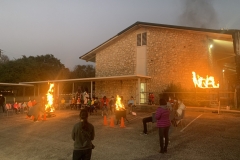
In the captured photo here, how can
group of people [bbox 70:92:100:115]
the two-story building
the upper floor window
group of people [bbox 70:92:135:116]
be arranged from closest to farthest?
group of people [bbox 70:92:135:116], group of people [bbox 70:92:100:115], the two-story building, the upper floor window

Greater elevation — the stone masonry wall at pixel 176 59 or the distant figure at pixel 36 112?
the stone masonry wall at pixel 176 59

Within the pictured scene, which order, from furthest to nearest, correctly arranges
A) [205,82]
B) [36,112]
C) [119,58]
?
1. [119,58]
2. [205,82]
3. [36,112]

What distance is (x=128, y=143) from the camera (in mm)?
6855

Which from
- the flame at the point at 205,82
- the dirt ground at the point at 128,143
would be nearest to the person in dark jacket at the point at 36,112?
the dirt ground at the point at 128,143

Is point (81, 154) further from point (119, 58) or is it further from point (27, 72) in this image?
point (27, 72)

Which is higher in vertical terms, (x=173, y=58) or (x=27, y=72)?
(x=27, y=72)

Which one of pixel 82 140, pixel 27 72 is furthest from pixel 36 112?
pixel 27 72

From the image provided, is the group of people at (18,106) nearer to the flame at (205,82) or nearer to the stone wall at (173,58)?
the stone wall at (173,58)

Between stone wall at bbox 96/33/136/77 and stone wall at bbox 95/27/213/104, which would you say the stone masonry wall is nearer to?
stone wall at bbox 95/27/213/104

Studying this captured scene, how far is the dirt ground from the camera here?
18.5ft

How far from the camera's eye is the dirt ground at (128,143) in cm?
564

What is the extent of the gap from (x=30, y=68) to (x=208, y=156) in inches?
1558

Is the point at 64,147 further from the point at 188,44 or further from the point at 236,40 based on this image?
the point at 188,44

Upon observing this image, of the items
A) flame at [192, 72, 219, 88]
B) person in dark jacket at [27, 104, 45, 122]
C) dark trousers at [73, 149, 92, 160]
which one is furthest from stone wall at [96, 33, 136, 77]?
dark trousers at [73, 149, 92, 160]
